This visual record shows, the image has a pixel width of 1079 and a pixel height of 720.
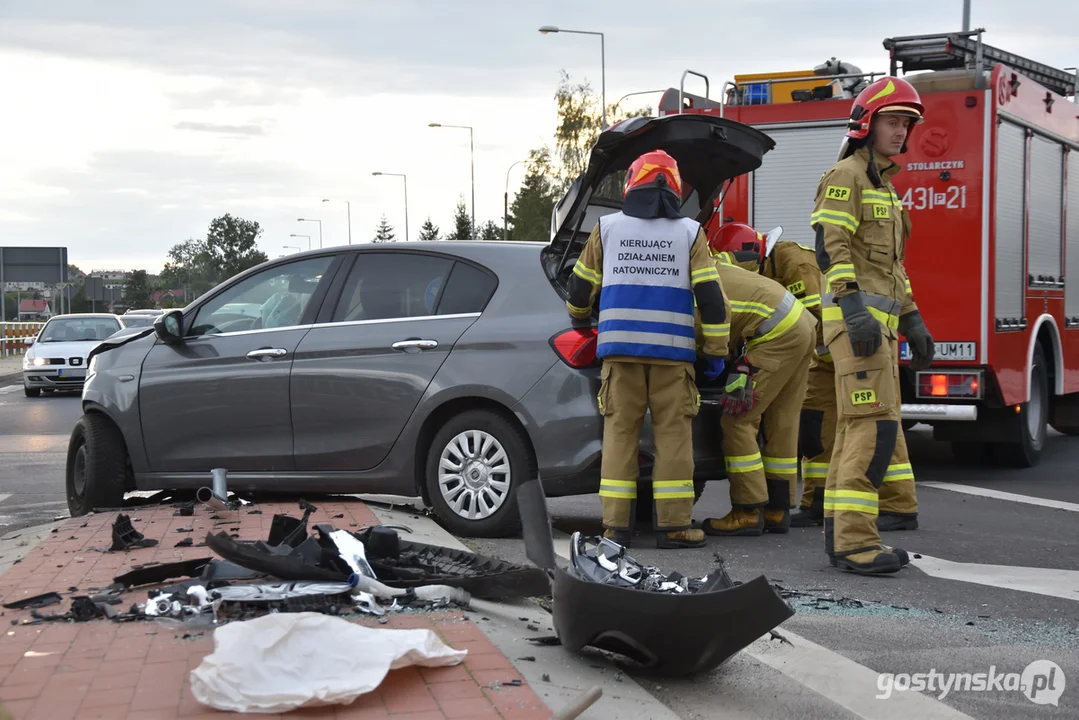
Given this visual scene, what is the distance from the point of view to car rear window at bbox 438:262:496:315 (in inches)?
279

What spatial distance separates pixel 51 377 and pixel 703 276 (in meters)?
18.9

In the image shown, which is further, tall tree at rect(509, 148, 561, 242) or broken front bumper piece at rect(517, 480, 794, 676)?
tall tree at rect(509, 148, 561, 242)

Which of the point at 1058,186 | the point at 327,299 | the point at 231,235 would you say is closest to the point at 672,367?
the point at 327,299

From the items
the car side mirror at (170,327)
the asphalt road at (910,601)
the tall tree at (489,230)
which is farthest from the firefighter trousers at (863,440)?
the tall tree at (489,230)

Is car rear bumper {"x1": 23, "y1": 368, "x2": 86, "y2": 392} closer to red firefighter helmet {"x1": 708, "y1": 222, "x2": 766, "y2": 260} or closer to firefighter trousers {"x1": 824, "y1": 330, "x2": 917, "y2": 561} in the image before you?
red firefighter helmet {"x1": 708, "y1": 222, "x2": 766, "y2": 260}

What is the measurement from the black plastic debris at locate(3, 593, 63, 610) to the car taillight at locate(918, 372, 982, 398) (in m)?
6.86

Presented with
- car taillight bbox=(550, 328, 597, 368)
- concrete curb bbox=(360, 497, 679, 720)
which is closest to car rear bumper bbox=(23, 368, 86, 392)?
car taillight bbox=(550, 328, 597, 368)

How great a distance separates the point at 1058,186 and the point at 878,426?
612 centimetres

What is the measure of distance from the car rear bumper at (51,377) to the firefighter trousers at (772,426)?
59.1ft

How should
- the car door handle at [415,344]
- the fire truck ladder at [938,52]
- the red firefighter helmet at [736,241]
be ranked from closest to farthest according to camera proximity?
1. the car door handle at [415,344]
2. the red firefighter helmet at [736,241]
3. the fire truck ladder at [938,52]

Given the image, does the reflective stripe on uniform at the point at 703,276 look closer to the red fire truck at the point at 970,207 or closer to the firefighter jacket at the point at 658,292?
the firefighter jacket at the point at 658,292

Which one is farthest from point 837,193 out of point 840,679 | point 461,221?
point 461,221

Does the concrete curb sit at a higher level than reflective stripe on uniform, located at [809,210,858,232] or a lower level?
lower

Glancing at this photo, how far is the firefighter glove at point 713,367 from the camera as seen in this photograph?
22.1 ft
